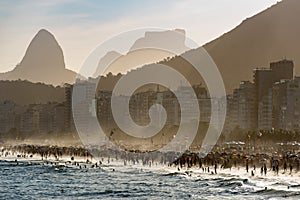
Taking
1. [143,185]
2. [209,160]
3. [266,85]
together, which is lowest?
[143,185]

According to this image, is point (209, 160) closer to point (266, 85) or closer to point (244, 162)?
point (244, 162)

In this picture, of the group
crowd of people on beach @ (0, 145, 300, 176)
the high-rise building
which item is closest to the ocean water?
crowd of people on beach @ (0, 145, 300, 176)

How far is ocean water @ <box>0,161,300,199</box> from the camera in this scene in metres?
50.8

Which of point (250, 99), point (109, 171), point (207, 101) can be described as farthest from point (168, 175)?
point (207, 101)

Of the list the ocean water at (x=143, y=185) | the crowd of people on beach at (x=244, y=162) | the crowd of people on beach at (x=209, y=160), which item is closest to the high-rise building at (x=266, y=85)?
the crowd of people on beach at (x=209, y=160)

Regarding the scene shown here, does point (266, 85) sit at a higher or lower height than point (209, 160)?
higher

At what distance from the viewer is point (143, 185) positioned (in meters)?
60.9

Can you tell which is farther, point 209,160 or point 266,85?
point 266,85

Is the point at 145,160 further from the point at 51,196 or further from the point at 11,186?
the point at 51,196

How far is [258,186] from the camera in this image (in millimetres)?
53594

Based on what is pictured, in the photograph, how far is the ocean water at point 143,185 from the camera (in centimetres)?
5084

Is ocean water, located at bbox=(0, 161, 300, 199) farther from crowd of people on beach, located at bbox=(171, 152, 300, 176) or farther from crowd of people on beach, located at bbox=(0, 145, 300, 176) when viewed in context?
crowd of people on beach, located at bbox=(0, 145, 300, 176)

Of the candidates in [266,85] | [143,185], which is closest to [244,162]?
[143,185]

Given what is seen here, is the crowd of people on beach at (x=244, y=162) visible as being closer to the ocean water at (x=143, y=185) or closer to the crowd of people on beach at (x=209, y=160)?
the crowd of people on beach at (x=209, y=160)
